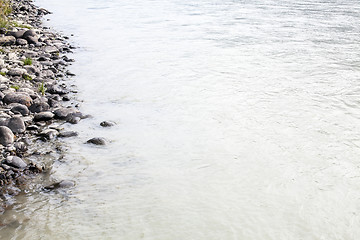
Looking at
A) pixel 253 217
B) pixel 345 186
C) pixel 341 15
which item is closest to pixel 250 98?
pixel 345 186

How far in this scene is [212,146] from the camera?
6133mm

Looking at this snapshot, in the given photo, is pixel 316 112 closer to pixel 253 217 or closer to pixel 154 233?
pixel 253 217

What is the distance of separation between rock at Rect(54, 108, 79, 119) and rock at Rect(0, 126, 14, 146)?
3.82 ft

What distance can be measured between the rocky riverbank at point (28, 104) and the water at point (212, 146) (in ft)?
1.01

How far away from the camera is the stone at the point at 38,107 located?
7.08 m

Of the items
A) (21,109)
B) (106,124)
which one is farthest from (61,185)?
(21,109)

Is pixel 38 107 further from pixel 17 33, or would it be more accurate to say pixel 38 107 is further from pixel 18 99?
pixel 17 33

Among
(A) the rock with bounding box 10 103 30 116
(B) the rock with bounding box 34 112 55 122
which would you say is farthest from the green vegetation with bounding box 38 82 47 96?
(B) the rock with bounding box 34 112 55 122

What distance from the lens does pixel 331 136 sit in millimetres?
6410

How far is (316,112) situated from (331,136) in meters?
1.06

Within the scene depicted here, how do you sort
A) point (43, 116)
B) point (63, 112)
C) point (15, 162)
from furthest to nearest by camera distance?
point (63, 112)
point (43, 116)
point (15, 162)

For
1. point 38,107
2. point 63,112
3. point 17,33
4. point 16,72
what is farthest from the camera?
point 17,33

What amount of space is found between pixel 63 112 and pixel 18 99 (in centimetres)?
86

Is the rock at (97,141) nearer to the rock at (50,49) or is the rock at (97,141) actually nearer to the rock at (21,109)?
the rock at (21,109)
